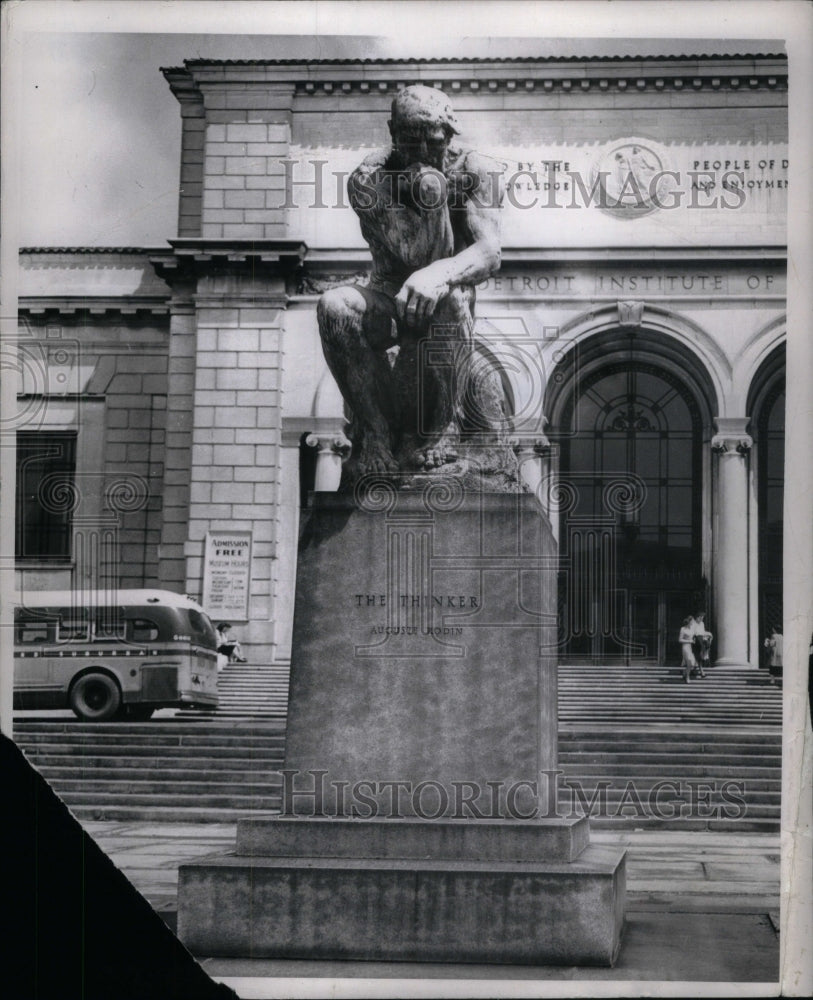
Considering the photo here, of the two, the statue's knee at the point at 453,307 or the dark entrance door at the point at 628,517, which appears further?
the dark entrance door at the point at 628,517

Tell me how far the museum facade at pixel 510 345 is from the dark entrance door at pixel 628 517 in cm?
2

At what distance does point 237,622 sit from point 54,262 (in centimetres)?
296

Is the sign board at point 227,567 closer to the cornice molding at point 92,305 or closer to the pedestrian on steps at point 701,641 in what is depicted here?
the cornice molding at point 92,305

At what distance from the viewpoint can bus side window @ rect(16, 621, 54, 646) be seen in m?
9.31

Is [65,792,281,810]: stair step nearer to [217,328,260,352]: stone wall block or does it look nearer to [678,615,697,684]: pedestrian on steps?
[678,615,697,684]: pedestrian on steps

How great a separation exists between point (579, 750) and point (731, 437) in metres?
2.62

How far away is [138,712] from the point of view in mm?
11828

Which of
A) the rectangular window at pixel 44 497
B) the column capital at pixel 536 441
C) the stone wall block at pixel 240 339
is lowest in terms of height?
the rectangular window at pixel 44 497

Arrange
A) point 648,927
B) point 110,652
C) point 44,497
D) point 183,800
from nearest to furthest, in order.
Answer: point 648,927
point 44,497
point 110,652
point 183,800

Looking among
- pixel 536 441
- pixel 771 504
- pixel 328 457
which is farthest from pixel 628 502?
pixel 328 457

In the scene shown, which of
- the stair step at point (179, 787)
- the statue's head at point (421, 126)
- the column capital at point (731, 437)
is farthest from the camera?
the stair step at point (179, 787)

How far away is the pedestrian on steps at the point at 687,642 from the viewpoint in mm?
10148

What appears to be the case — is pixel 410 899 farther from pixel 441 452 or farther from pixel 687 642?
pixel 687 642

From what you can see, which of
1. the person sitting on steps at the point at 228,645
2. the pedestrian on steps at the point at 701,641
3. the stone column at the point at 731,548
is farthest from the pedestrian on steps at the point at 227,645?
the stone column at the point at 731,548
